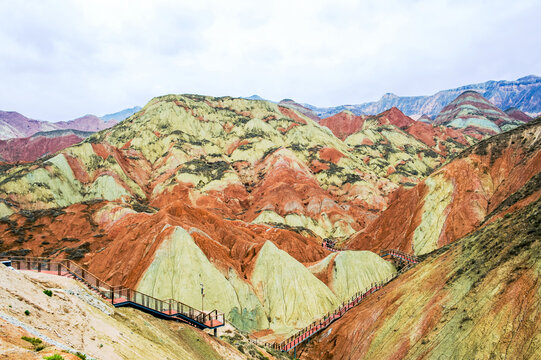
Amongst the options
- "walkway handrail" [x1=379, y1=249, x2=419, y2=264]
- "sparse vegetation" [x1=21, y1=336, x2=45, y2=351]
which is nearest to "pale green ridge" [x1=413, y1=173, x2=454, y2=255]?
"walkway handrail" [x1=379, y1=249, x2=419, y2=264]

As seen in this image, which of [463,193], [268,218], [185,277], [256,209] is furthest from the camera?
[256,209]

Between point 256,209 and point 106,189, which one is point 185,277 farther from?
point 106,189

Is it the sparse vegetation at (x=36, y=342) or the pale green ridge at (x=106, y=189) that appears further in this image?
the pale green ridge at (x=106, y=189)

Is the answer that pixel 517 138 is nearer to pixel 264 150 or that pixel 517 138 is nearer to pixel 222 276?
pixel 222 276

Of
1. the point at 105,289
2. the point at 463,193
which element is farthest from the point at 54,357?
the point at 463,193

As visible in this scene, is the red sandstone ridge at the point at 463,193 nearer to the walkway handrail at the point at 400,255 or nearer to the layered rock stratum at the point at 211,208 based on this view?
the walkway handrail at the point at 400,255

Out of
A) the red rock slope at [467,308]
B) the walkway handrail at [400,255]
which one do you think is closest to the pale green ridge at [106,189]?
the walkway handrail at [400,255]

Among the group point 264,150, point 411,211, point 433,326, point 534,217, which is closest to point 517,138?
point 411,211
